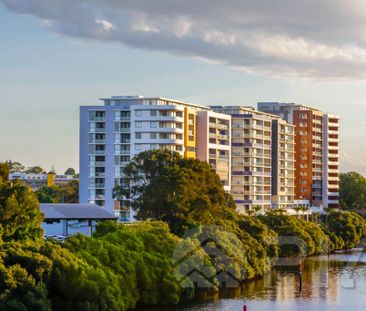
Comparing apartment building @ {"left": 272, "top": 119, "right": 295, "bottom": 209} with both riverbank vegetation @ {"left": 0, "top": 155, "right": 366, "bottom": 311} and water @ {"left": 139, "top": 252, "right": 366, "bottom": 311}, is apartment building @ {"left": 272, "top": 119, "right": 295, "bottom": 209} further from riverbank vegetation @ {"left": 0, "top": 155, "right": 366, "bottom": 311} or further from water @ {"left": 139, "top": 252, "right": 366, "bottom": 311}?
water @ {"left": 139, "top": 252, "right": 366, "bottom": 311}

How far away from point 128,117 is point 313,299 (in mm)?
65931

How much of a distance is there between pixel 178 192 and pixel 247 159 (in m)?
62.9

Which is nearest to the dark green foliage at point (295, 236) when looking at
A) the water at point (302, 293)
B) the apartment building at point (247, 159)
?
the water at point (302, 293)

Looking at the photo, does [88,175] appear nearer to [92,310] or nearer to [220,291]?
[220,291]

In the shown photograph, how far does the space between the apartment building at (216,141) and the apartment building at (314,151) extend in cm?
3271

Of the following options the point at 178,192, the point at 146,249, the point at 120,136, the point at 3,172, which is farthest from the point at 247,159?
the point at 3,172

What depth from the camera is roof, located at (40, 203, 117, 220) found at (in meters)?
74.9

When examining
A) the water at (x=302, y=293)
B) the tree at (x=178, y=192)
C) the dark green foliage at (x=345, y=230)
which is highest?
the tree at (x=178, y=192)

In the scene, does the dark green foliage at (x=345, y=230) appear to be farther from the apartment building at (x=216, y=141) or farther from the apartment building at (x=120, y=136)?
the apartment building at (x=120, y=136)

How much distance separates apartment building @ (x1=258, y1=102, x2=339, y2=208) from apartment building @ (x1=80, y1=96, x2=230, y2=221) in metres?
42.8

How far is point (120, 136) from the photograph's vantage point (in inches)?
4702

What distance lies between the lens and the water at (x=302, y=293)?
52.8m

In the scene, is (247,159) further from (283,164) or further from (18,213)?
(18,213)

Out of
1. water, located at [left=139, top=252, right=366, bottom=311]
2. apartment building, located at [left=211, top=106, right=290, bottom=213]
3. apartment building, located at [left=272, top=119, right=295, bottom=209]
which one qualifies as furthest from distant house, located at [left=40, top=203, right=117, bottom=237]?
apartment building, located at [left=272, top=119, right=295, bottom=209]
